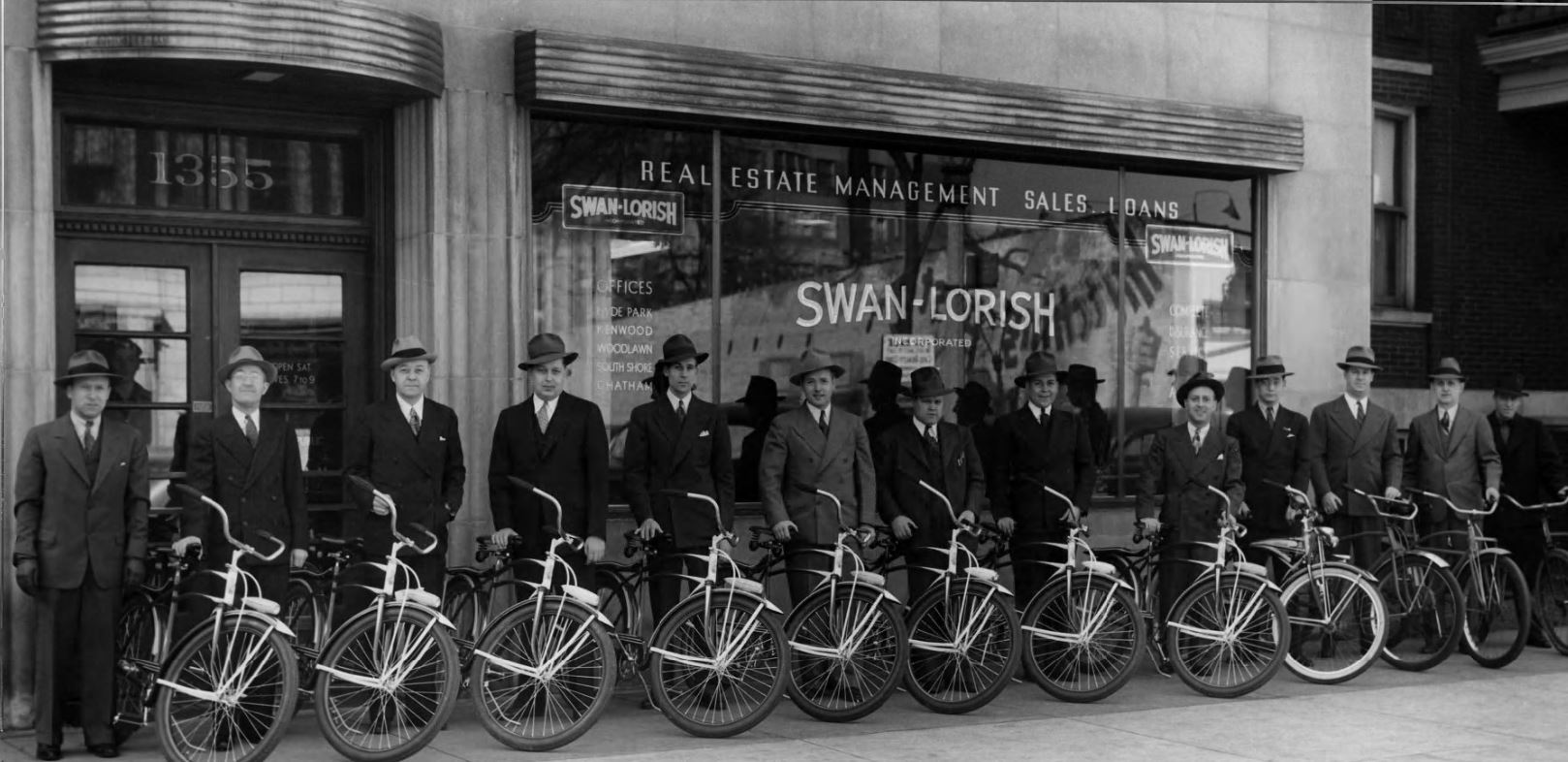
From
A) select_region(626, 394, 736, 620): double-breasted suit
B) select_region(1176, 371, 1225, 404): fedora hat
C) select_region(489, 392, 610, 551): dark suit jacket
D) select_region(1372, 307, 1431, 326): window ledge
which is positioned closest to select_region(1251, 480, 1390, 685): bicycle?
select_region(1176, 371, 1225, 404): fedora hat

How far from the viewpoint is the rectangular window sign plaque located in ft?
37.2

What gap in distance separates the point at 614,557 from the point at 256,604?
130 inches

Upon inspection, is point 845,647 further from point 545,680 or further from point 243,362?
point 243,362

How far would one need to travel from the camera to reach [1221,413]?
14227 mm

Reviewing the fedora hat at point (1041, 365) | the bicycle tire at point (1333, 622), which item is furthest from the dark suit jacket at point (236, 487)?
the bicycle tire at point (1333, 622)

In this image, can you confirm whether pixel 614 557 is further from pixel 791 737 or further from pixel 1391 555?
pixel 1391 555

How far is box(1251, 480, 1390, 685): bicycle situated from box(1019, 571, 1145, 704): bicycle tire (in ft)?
4.46

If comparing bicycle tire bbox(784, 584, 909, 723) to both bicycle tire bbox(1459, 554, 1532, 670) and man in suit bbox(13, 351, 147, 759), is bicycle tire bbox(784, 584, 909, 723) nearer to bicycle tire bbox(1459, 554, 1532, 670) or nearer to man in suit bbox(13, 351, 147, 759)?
man in suit bbox(13, 351, 147, 759)

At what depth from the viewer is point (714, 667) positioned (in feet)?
30.0

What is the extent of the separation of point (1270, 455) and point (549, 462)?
16.9ft

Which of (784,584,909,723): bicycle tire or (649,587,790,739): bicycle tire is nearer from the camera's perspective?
(649,587,790,739): bicycle tire

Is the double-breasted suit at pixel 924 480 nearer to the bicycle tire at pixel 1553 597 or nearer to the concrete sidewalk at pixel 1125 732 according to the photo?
the concrete sidewalk at pixel 1125 732

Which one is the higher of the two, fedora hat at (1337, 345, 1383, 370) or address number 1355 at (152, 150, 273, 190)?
address number 1355 at (152, 150, 273, 190)

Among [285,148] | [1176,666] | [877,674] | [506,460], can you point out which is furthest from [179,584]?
[1176,666]
